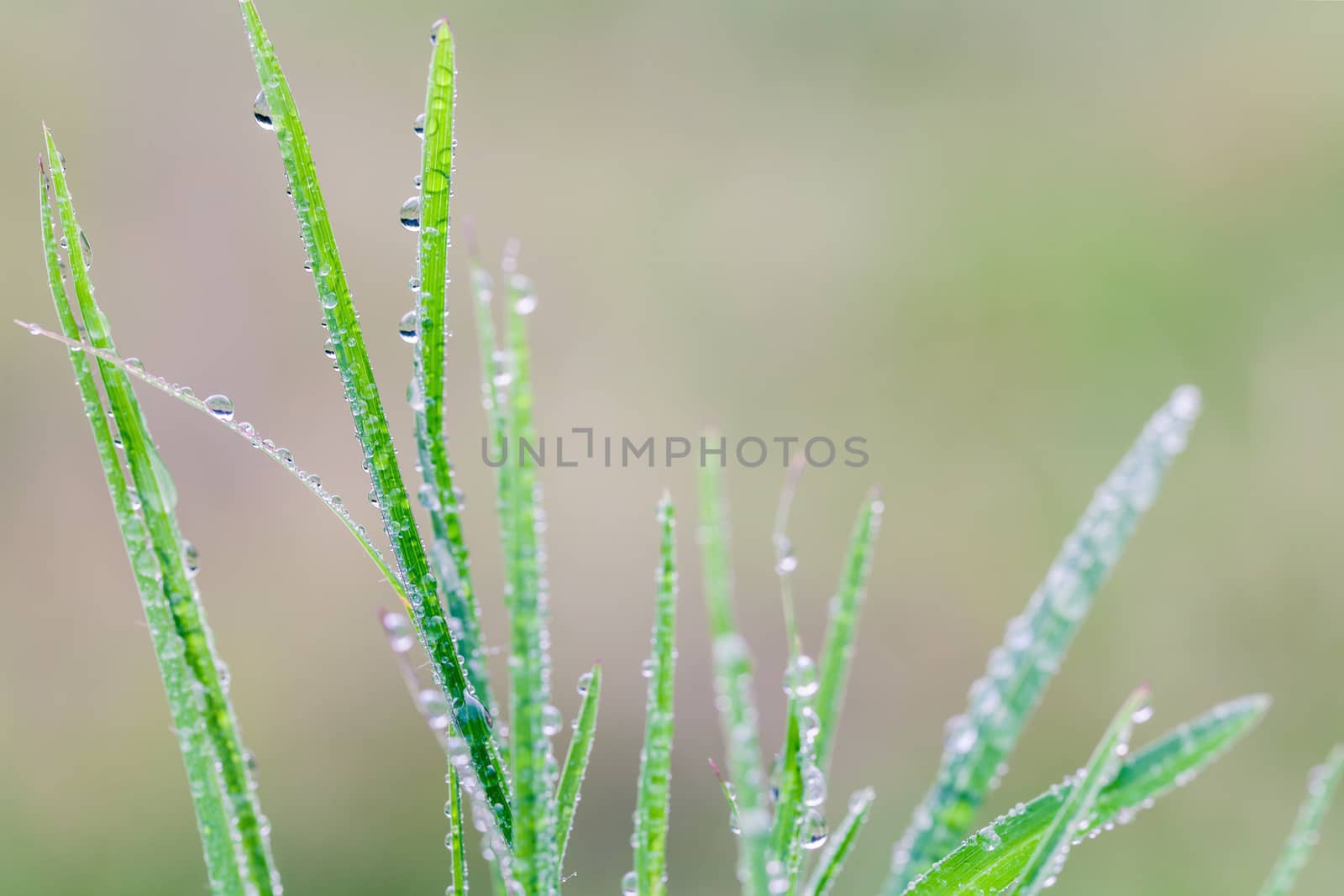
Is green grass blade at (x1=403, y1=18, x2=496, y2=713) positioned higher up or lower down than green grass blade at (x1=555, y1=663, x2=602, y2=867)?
higher up

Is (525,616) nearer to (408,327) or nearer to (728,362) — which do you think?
(408,327)

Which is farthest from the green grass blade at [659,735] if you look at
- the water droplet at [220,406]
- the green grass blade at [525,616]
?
the water droplet at [220,406]

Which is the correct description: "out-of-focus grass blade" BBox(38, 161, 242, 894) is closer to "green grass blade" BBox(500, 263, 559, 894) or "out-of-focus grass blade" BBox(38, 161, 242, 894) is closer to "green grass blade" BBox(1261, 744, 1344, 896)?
"green grass blade" BBox(500, 263, 559, 894)

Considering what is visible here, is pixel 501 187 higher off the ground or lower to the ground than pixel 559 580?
higher

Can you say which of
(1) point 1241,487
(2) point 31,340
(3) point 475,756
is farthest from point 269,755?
(1) point 1241,487

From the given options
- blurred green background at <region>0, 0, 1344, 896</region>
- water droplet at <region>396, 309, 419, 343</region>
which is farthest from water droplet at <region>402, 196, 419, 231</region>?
blurred green background at <region>0, 0, 1344, 896</region>

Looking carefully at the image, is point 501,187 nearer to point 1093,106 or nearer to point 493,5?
point 493,5
